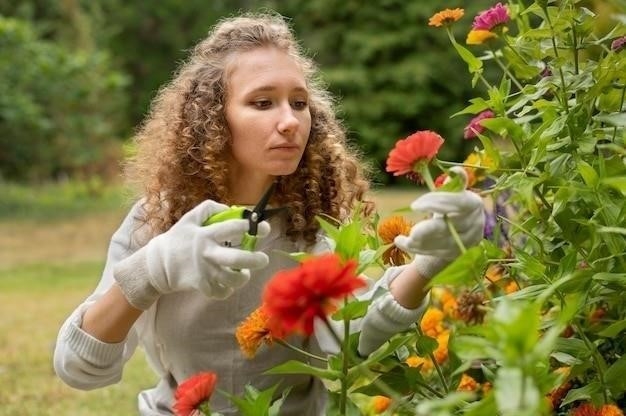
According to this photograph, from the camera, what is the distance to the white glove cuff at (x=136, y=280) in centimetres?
161

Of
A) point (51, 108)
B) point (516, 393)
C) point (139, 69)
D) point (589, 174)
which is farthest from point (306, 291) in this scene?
point (139, 69)

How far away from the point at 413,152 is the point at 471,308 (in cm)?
104

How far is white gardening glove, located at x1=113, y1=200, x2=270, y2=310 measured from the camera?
143cm

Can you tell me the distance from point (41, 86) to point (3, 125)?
47.4 inches

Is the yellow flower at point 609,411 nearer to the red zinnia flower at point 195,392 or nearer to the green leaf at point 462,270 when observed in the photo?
the green leaf at point 462,270

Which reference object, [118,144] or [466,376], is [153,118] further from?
[118,144]

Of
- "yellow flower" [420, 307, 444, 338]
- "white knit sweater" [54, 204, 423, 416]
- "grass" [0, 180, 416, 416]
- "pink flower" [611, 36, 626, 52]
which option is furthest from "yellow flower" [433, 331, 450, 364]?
"pink flower" [611, 36, 626, 52]

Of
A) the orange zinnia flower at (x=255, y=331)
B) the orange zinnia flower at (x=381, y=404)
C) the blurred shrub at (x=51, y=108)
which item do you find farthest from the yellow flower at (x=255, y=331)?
the blurred shrub at (x=51, y=108)

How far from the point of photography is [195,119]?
1.94 m

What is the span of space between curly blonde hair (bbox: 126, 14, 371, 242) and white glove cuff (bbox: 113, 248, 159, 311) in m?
0.30

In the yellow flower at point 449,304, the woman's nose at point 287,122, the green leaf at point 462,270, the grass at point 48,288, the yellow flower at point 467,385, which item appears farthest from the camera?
Answer: the grass at point 48,288

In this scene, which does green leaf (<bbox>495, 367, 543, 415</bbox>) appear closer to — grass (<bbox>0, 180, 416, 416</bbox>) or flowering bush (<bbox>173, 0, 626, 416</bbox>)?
flowering bush (<bbox>173, 0, 626, 416</bbox>)

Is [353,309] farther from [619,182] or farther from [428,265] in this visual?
[619,182]

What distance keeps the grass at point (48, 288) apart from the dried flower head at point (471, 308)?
404mm
